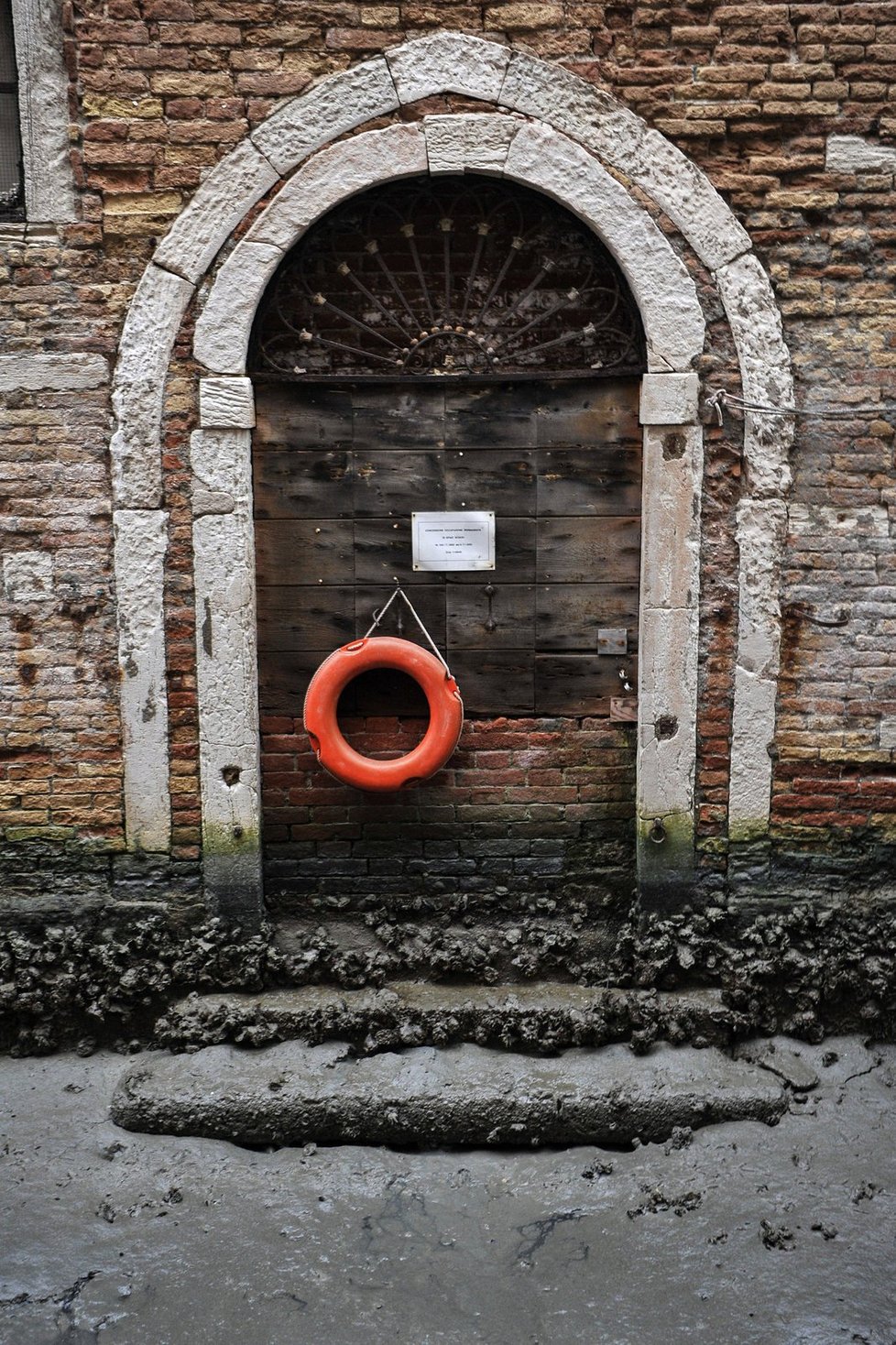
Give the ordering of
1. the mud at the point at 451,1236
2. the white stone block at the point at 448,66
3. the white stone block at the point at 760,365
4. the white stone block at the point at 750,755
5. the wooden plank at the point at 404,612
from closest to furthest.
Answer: the mud at the point at 451,1236 → the white stone block at the point at 448,66 → the white stone block at the point at 760,365 → the white stone block at the point at 750,755 → the wooden plank at the point at 404,612

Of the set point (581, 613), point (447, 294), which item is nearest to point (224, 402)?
point (447, 294)

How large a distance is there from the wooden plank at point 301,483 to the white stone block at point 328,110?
1002 millimetres

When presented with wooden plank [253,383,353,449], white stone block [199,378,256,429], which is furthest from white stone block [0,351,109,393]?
wooden plank [253,383,353,449]

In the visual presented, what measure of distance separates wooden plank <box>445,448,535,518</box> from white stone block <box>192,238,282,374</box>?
0.85 metres

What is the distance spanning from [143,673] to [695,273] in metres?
2.44

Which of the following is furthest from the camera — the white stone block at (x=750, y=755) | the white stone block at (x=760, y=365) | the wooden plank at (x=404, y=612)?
the wooden plank at (x=404, y=612)

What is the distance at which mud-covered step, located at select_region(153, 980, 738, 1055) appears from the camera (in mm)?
3770

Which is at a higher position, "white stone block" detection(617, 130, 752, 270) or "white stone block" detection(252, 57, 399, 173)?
"white stone block" detection(252, 57, 399, 173)

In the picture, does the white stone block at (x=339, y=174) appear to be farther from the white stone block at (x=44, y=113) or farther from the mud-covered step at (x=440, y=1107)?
the mud-covered step at (x=440, y=1107)

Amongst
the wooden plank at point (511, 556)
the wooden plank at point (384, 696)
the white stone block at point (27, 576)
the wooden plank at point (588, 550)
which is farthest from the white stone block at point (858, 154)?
the white stone block at point (27, 576)

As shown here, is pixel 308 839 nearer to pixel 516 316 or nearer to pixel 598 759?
pixel 598 759

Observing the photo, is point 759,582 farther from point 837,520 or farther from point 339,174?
point 339,174

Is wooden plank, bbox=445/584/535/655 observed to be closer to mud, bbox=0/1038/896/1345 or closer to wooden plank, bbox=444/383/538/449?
wooden plank, bbox=444/383/538/449

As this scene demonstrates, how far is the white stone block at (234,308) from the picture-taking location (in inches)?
150
